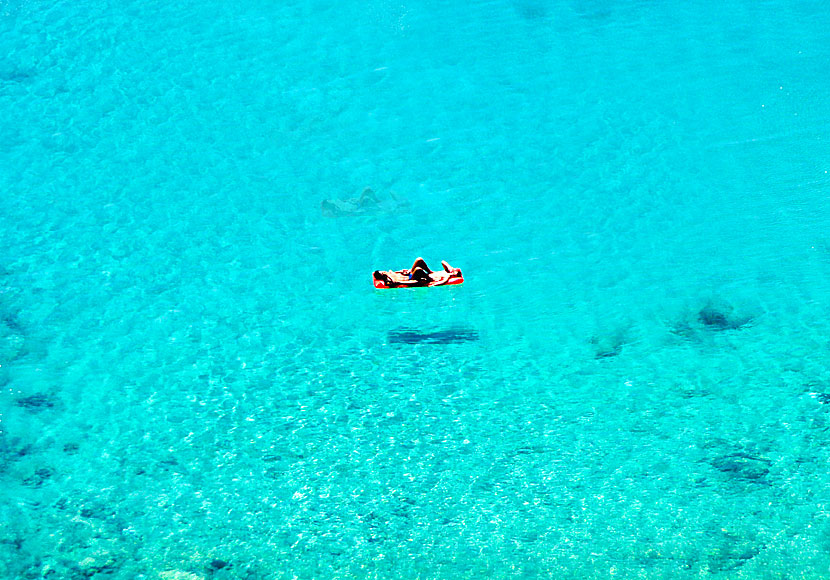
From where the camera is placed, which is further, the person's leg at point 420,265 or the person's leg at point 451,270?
the person's leg at point 451,270

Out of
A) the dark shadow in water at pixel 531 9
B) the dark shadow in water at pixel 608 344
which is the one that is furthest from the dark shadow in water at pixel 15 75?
the dark shadow in water at pixel 608 344

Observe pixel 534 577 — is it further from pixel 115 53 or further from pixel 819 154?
pixel 115 53

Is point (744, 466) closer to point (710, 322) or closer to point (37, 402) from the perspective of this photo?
point (710, 322)

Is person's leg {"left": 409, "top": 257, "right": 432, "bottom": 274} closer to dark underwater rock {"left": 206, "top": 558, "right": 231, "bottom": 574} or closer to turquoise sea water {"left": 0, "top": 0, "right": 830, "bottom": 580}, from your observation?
turquoise sea water {"left": 0, "top": 0, "right": 830, "bottom": 580}

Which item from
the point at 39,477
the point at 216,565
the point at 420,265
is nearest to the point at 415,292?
the point at 420,265

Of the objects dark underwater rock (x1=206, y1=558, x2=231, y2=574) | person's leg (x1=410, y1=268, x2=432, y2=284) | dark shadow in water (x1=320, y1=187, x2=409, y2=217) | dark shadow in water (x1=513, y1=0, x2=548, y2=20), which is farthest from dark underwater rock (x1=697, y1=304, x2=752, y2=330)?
dark shadow in water (x1=513, y1=0, x2=548, y2=20)

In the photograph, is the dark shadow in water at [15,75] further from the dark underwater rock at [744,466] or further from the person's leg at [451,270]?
the dark underwater rock at [744,466]

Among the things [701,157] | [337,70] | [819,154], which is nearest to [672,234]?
[701,157]
